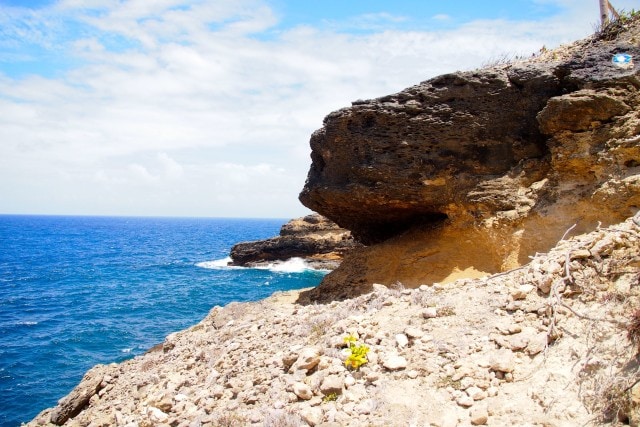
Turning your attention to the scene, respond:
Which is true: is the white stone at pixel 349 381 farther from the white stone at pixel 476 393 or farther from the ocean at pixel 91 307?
the ocean at pixel 91 307

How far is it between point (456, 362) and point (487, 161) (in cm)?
719

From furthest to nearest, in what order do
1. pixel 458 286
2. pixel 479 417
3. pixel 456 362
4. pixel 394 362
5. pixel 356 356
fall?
1. pixel 458 286
2. pixel 356 356
3. pixel 394 362
4. pixel 456 362
5. pixel 479 417

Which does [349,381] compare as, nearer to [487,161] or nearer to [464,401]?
[464,401]

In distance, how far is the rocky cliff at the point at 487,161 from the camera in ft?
30.7

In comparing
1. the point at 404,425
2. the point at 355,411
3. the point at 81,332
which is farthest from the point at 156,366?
the point at 81,332

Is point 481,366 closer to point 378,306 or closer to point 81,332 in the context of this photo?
point 378,306

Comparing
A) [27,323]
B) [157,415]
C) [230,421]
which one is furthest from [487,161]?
[27,323]

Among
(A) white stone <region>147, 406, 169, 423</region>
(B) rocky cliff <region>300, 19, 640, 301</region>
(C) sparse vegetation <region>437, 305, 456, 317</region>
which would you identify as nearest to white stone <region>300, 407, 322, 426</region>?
(C) sparse vegetation <region>437, 305, 456, 317</region>

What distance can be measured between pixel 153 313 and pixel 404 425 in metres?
27.0

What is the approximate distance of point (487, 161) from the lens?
1150cm

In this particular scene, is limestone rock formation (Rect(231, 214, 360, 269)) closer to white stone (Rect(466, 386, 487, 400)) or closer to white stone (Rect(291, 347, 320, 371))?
white stone (Rect(291, 347, 320, 371))

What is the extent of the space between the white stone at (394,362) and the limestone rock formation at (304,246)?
41034mm

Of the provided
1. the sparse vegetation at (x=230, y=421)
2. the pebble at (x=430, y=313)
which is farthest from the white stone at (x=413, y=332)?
the sparse vegetation at (x=230, y=421)

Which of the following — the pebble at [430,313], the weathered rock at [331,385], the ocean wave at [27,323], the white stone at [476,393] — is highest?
the pebble at [430,313]
